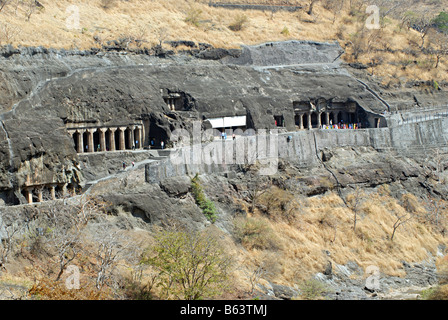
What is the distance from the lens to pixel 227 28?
224 ft

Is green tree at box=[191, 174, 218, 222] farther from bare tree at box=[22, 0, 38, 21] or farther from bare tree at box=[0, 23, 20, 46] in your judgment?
bare tree at box=[22, 0, 38, 21]

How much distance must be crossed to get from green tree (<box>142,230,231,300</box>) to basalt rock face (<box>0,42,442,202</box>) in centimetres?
888

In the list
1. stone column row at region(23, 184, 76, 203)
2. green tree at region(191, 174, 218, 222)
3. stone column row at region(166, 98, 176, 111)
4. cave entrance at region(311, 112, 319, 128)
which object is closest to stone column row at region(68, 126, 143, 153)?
stone column row at region(166, 98, 176, 111)

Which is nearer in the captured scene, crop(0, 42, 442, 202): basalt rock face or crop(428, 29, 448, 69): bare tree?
crop(0, 42, 442, 202): basalt rock face

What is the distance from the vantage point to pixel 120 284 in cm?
2850

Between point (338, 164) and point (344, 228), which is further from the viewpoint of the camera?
point (338, 164)

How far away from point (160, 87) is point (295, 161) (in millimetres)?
11936

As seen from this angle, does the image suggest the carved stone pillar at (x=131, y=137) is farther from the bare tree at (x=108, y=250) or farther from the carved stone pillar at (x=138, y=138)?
the bare tree at (x=108, y=250)

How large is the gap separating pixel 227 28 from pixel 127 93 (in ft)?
93.7

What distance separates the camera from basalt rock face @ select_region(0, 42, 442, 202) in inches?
1342

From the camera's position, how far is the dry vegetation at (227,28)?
5175 centimetres

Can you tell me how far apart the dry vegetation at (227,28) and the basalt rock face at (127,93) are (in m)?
3.90
